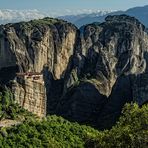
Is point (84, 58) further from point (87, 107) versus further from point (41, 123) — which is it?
→ point (41, 123)

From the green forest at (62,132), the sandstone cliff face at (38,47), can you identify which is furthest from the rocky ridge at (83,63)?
the green forest at (62,132)

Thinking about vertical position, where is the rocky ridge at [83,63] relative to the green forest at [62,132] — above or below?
below

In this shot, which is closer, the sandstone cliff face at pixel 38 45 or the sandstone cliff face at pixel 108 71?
the sandstone cliff face at pixel 108 71

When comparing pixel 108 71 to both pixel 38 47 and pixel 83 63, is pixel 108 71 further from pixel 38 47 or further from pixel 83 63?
pixel 38 47

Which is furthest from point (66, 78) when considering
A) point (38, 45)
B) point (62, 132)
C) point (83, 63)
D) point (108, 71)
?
point (62, 132)

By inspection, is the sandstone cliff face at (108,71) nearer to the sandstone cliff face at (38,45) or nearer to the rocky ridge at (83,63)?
the rocky ridge at (83,63)

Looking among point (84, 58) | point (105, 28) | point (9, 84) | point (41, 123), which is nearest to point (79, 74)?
point (84, 58)

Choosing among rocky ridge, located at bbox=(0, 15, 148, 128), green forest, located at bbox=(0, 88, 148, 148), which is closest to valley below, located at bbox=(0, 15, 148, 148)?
rocky ridge, located at bbox=(0, 15, 148, 128)

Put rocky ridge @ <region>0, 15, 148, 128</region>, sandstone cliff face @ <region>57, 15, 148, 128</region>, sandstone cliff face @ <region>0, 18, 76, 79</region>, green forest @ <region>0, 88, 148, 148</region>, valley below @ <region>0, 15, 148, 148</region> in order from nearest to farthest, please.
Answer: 1. green forest @ <region>0, 88, 148, 148</region>
2. valley below @ <region>0, 15, 148, 148</region>
3. sandstone cliff face @ <region>57, 15, 148, 128</region>
4. rocky ridge @ <region>0, 15, 148, 128</region>
5. sandstone cliff face @ <region>0, 18, 76, 79</region>

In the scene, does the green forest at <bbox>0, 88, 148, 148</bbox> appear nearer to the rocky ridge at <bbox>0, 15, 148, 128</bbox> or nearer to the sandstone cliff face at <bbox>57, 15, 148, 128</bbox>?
the sandstone cliff face at <bbox>57, 15, 148, 128</bbox>
